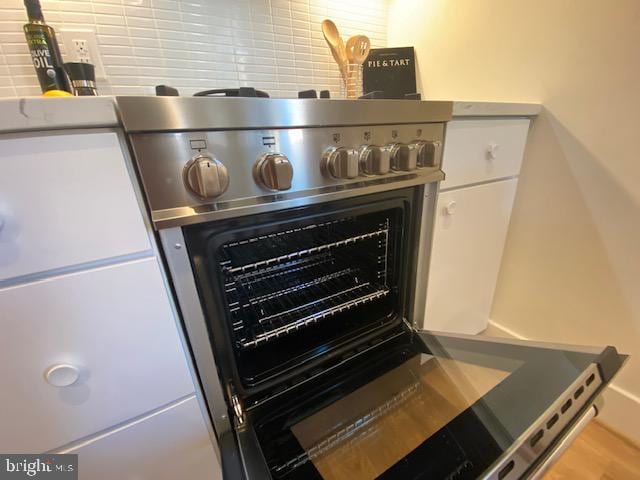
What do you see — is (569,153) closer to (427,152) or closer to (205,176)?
(427,152)

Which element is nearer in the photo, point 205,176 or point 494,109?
point 205,176

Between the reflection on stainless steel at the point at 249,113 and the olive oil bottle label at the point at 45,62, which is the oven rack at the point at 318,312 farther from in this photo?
the olive oil bottle label at the point at 45,62

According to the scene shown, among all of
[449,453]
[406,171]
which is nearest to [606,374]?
[449,453]

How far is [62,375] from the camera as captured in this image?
416mm

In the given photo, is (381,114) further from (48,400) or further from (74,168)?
(48,400)

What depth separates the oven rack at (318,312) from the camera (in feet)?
2.02

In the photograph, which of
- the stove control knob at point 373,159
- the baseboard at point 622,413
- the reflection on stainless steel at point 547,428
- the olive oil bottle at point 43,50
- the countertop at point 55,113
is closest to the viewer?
the countertop at point 55,113

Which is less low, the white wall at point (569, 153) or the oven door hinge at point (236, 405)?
the white wall at point (569, 153)

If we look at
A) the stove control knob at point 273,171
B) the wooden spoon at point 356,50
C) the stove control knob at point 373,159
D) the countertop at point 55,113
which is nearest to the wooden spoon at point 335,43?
the wooden spoon at point 356,50

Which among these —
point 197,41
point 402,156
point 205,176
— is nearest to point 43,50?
point 197,41

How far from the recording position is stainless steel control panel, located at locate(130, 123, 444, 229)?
402 millimetres

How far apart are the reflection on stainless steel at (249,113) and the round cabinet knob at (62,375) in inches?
14.4

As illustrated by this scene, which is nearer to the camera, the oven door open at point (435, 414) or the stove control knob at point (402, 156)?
the oven door open at point (435, 414)

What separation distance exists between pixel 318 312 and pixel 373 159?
14.9 inches
